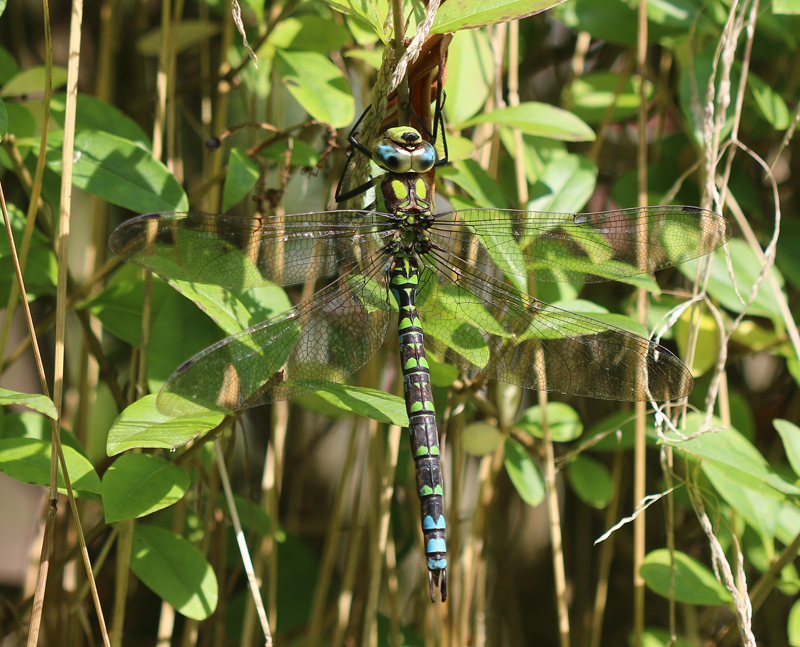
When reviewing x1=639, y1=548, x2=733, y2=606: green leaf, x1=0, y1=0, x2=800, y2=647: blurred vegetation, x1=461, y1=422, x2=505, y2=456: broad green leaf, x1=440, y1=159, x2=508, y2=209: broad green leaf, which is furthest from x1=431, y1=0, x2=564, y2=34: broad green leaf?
x1=639, y1=548, x2=733, y2=606: green leaf

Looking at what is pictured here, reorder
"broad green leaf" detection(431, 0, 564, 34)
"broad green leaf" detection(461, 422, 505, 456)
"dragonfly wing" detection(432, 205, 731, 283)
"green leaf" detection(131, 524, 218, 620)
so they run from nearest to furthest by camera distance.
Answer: "broad green leaf" detection(431, 0, 564, 34)
"green leaf" detection(131, 524, 218, 620)
"dragonfly wing" detection(432, 205, 731, 283)
"broad green leaf" detection(461, 422, 505, 456)

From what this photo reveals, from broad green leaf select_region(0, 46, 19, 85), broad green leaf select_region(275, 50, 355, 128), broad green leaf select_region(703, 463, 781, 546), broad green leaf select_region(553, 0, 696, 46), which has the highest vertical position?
broad green leaf select_region(553, 0, 696, 46)

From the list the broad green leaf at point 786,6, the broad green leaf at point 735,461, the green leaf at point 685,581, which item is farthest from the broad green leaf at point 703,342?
the broad green leaf at point 786,6

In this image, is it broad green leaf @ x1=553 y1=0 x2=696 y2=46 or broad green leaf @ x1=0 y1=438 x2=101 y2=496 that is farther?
broad green leaf @ x1=553 y1=0 x2=696 y2=46

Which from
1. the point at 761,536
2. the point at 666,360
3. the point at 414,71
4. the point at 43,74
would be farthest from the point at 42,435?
the point at 761,536

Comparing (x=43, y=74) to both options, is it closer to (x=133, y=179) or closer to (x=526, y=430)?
(x=133, y=179)

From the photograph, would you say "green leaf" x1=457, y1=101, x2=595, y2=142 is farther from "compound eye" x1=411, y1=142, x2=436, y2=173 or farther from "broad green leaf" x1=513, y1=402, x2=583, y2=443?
"broad green leaf" x1=513, y1=402, x2=583, y2=443
